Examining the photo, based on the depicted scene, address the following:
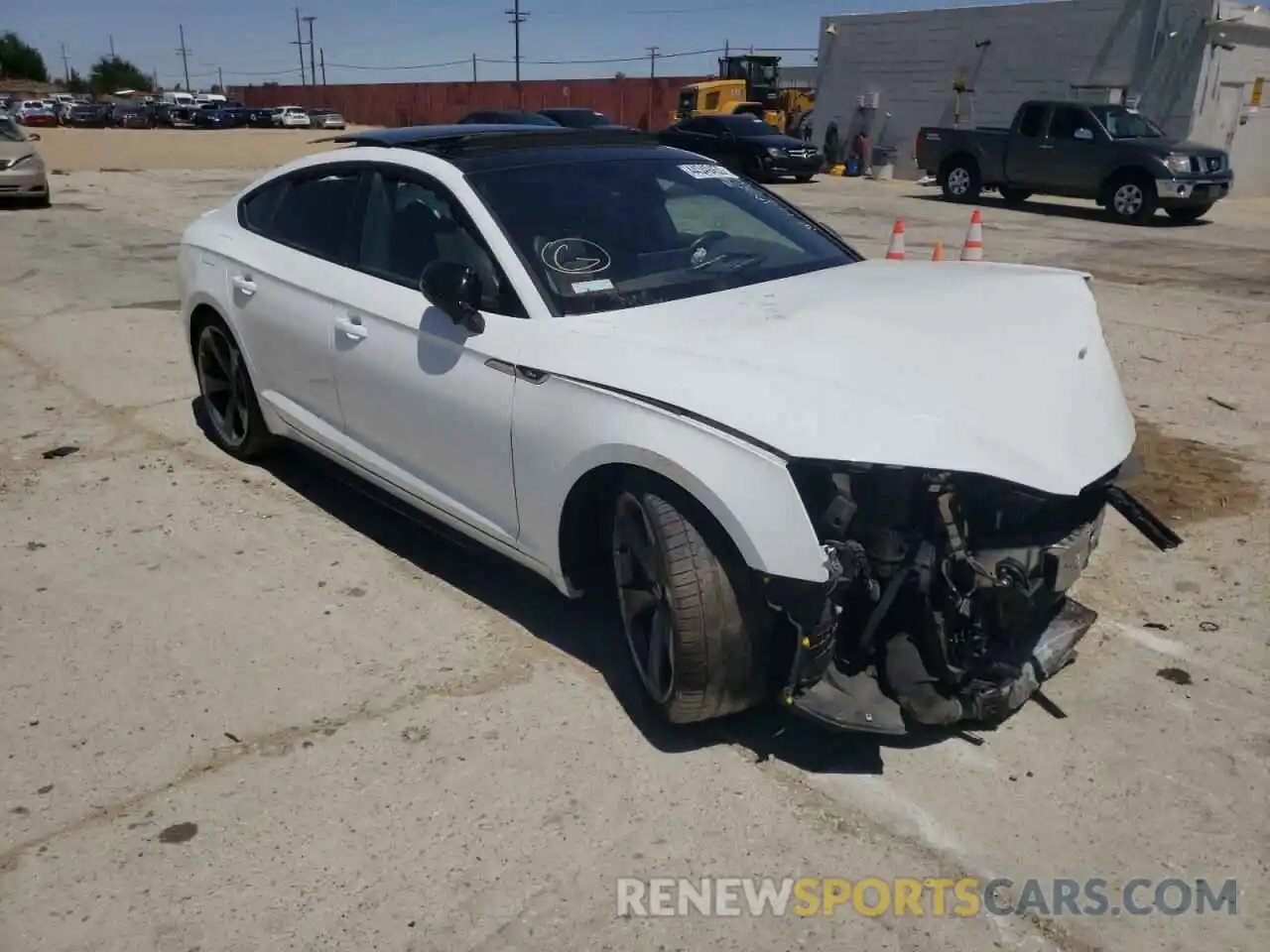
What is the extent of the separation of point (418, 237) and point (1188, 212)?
17.3 m

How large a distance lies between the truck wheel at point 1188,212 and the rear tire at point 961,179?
3.44 meters

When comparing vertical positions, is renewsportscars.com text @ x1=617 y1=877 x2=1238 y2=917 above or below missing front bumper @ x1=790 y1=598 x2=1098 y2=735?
below

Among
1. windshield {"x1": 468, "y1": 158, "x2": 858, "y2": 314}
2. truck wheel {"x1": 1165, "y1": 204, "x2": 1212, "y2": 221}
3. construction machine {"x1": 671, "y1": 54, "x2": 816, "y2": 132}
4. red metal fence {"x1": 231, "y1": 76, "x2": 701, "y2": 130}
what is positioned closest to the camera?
windshield {"x1": 468, "y1": 158, "x2": 858, "y2": 314}

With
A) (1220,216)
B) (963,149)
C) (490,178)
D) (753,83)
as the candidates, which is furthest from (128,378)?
(753,83)

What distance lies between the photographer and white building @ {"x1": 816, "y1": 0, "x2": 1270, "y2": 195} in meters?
22.7

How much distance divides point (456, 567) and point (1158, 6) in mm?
24155

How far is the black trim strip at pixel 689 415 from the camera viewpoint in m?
2.69

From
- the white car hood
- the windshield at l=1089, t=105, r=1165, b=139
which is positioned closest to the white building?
the windshield at l=1089, t=105, r=1165, b=139

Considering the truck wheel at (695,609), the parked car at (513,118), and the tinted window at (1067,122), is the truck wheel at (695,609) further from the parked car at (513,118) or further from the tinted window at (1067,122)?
the tinted window at (1067,122)

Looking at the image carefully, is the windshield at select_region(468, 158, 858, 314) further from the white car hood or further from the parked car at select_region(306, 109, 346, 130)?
the parked car at select_region(306, 109, 346, 130)

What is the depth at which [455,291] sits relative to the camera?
3.38m

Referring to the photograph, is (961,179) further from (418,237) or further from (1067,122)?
(418,237)

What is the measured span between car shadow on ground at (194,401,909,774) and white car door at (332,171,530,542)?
0.27 m

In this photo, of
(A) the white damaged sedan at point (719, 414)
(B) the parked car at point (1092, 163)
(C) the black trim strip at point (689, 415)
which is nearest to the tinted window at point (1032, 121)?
(B) the parked car at point (1092, 163)
